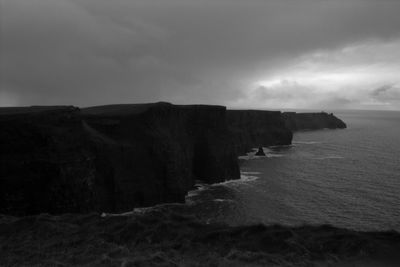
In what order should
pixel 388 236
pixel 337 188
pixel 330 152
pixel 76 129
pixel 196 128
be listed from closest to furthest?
pixel 388 236, pixel 76 129, pixel 337 188, pixel 196 128, pixel 330 152

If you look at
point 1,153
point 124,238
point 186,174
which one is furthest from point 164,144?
point 124,238

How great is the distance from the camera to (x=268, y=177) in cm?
6862

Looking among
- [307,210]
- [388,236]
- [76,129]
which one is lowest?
[307,210]

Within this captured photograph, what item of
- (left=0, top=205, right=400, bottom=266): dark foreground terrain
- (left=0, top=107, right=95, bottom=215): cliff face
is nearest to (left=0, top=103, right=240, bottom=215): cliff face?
(left=0, top=107, right=95, bottom=215): cliff face

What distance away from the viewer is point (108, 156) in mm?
45906

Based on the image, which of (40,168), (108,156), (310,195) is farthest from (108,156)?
(310,195)

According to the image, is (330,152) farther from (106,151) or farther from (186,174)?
(106,151)

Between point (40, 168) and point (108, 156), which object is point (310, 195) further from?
point (40, 168)

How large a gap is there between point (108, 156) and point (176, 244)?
24769 millimetres

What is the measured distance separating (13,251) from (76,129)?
21163 mm

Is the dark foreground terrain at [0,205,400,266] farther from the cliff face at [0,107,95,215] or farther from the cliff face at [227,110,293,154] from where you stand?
the cliff face at [227,110,293,154]

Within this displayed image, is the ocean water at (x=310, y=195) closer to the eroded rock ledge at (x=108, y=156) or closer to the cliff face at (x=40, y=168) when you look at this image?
the eroded rock ledge at (x=108, y=156)

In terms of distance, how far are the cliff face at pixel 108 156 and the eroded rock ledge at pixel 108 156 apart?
0.09m

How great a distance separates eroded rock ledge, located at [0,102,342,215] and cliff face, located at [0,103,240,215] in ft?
0.31
